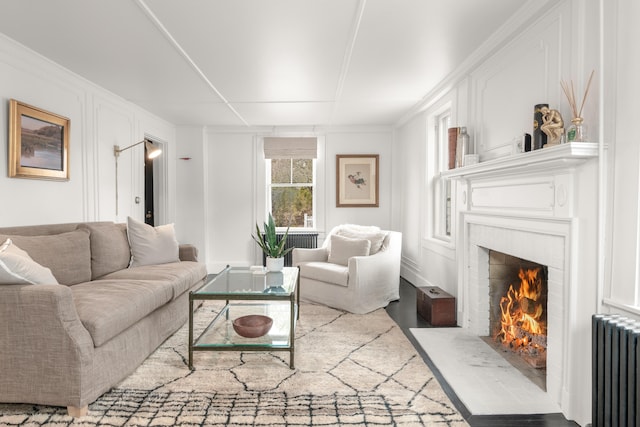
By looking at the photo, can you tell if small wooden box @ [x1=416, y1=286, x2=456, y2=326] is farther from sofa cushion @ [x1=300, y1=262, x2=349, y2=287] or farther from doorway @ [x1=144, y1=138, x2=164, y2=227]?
doorway @ [x1=144, y1=138, x2=164, y2=227]

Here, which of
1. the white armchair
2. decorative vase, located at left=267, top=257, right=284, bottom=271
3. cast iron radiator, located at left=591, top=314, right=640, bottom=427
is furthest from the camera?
the white armchair

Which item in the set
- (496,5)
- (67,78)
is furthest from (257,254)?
(496,5)

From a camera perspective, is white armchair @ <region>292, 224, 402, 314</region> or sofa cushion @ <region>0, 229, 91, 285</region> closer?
sofa cushion @ <region>0, 229, 91, 285</region>

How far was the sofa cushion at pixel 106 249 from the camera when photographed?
10.5ft

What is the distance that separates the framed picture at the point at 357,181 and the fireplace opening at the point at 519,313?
2.92m

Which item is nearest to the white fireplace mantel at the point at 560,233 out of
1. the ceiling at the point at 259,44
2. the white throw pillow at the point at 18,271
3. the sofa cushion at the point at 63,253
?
the ceiling at the point at 259,44

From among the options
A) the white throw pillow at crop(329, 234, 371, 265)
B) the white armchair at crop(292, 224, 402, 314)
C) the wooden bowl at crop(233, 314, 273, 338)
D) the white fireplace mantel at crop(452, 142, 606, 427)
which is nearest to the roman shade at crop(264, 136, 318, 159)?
the white armchair at crop(292, 224, 402, 314)

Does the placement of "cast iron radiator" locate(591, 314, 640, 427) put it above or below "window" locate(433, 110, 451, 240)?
below

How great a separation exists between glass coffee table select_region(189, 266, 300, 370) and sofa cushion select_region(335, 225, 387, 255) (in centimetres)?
118

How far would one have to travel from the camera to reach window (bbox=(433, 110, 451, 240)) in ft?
14.1

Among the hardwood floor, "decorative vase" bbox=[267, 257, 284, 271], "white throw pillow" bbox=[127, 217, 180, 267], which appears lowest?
the hardwood floor

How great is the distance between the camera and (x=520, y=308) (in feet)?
9.50

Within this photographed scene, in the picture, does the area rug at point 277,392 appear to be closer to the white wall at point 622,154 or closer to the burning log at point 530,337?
the burning log at point 530,337

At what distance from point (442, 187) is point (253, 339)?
274cm
